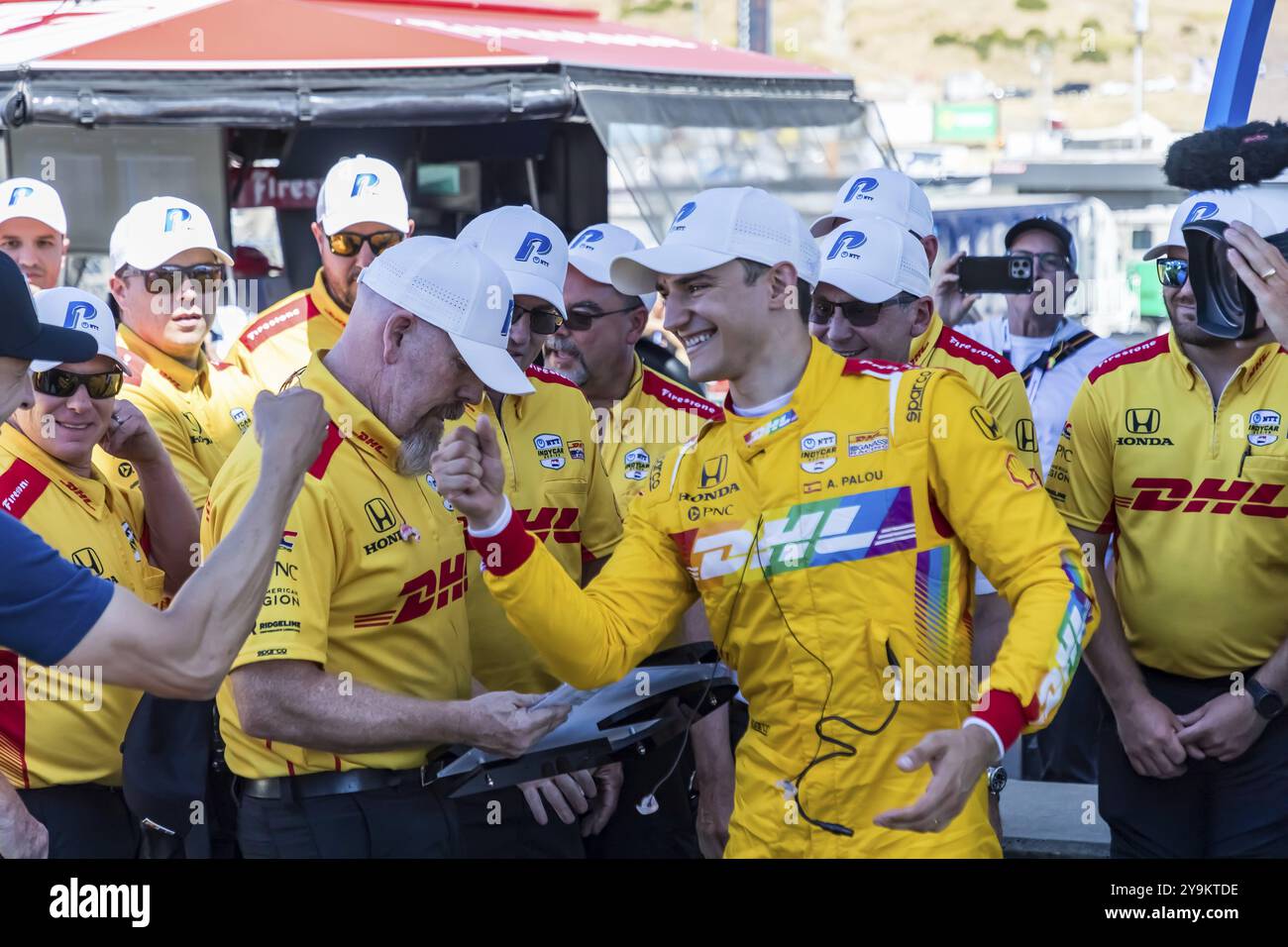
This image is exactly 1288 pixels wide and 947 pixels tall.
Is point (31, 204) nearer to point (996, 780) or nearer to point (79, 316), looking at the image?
point (79, 316)

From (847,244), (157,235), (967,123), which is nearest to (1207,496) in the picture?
(847,244)

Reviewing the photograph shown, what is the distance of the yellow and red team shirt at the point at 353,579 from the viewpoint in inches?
119

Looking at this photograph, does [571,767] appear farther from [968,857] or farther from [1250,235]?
[1250,235]

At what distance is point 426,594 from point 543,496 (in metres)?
0.79

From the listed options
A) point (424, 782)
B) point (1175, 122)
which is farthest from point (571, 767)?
point (1175, 122)

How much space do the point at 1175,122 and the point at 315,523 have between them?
5364cm

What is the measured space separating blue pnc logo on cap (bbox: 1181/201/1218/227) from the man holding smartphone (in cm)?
203

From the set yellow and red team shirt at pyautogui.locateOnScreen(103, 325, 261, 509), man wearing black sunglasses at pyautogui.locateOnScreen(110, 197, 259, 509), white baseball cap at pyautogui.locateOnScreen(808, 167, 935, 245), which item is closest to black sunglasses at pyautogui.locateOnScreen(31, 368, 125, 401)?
yellow and red team shirt at pyautogui.locateOnScreen(103, 325, 261, 509)

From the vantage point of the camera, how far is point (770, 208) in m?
3.21

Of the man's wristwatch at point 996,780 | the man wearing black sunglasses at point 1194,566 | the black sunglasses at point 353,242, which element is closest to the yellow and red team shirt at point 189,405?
the black sunglasses at point 353,242

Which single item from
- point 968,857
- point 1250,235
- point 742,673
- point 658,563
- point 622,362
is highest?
point 1250,235

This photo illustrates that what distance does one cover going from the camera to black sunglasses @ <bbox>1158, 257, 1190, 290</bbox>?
3920mm

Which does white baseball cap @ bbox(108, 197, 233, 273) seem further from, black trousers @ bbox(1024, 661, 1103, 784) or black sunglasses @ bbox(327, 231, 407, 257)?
black trousers @ bbox(1024, 661, 1103, 784)

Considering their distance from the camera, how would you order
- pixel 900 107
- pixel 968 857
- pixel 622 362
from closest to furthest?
pixel 968 857
pixel 622 362
pixel 900 107
